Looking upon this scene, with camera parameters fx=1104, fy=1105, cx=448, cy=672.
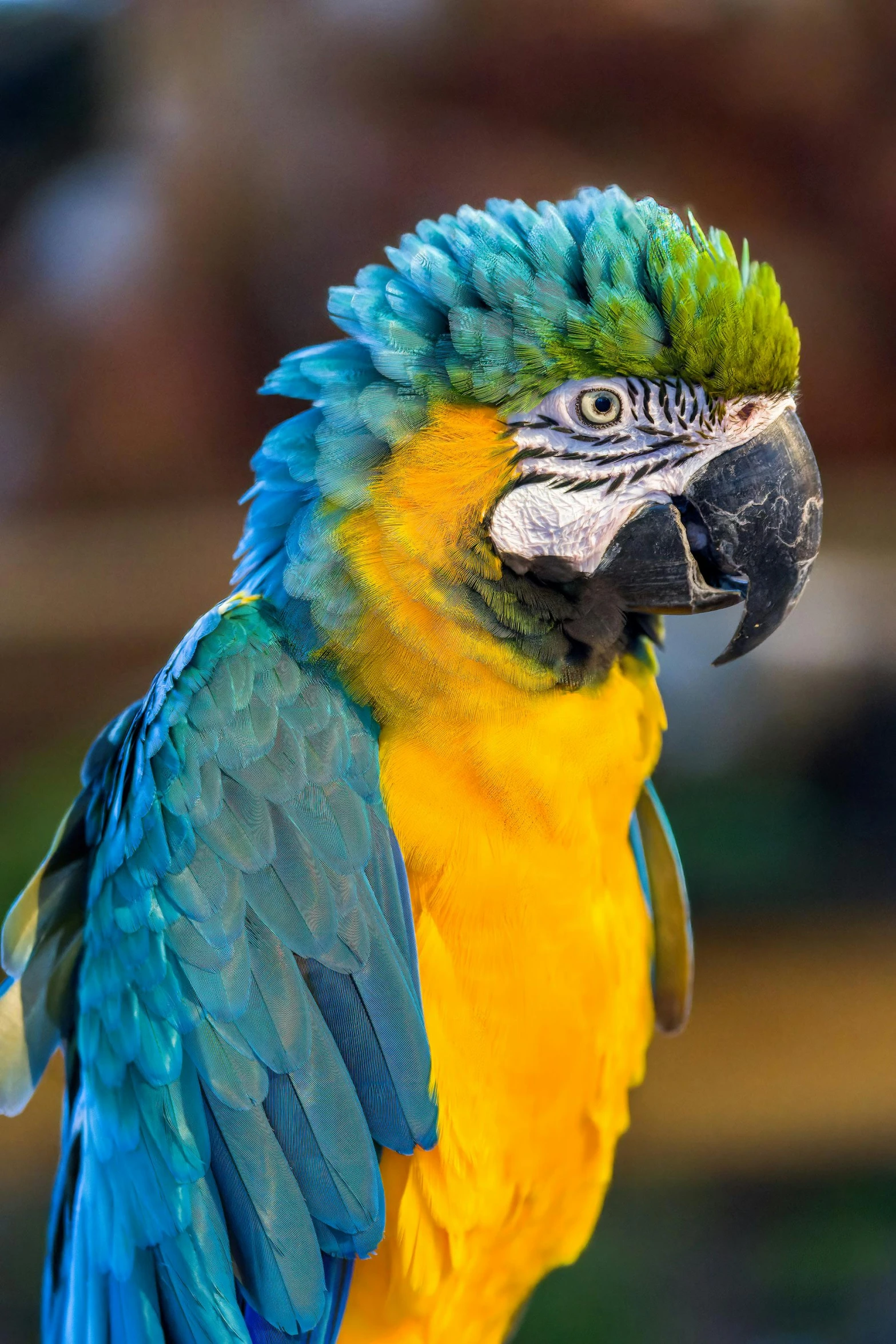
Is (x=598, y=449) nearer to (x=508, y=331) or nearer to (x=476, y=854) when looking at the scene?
(x=508, y=331)

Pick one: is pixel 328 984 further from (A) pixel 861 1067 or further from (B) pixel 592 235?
(A) pixel 861 1067

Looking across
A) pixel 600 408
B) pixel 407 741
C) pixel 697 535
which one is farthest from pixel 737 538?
pixel 407 741

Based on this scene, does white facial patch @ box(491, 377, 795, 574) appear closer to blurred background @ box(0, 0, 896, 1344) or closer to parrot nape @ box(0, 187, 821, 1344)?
parrot nape @ box(0, 187, 821, 1344)

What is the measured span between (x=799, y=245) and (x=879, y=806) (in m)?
1.07

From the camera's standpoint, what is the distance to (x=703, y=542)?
81 centimetres

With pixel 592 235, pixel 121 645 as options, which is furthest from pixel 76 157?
pixel 592 235

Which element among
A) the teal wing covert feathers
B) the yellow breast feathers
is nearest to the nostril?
the yellow breast feathers

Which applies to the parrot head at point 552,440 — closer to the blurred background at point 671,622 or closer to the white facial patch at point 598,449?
the white facial patch at point 598,449

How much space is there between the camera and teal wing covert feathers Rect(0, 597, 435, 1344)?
2.58 ft

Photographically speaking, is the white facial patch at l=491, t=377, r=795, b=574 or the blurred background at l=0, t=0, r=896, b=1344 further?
the blurred background at l=0, t=0, r=896, b=1344

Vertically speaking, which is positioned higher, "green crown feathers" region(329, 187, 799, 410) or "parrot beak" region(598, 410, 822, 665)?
"green crown feathers" region(329, 187, 799, 410)

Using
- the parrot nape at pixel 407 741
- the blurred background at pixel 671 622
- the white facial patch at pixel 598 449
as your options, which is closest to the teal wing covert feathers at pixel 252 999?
the parrot nape at pixel 407 741

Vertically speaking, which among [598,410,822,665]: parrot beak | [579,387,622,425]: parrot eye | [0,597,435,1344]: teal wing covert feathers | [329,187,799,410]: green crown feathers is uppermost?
[329,187,799,410]: green crown feathers

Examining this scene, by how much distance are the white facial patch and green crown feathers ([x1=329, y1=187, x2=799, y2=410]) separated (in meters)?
0.01
